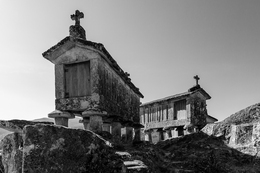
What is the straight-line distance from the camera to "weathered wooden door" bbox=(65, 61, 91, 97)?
6383mm

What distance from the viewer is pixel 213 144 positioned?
16.7ft

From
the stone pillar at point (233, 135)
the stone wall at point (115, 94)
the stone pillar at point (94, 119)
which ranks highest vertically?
the stone wall at point (115, 94)

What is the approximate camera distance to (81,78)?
6469 millimetres

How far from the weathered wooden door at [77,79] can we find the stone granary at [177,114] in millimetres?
8851

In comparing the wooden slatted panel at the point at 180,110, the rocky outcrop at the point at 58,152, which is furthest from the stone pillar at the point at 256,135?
the wooden slatted panel at the point at 180,110

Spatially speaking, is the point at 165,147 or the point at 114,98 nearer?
the point at 165,147

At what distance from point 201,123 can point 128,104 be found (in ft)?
22.9

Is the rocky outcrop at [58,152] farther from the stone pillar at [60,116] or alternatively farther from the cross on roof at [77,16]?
the cross on roof at [77,16]

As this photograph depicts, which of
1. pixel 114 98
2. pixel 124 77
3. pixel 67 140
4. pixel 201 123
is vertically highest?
pixel 124 77

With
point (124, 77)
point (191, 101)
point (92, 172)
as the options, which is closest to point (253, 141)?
point (92, 172)

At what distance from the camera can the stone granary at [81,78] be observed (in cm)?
607

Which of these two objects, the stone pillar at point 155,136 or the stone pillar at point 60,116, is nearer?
the stone pillar at point 60,116

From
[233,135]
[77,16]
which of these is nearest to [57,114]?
[77,16]

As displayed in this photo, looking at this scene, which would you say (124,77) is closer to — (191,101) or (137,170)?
(137,170)
